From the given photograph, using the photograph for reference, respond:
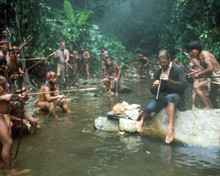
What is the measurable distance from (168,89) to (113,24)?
27002mm

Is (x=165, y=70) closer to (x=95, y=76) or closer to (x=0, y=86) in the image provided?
(x=0, y=86)

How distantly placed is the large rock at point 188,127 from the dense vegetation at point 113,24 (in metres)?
3.23

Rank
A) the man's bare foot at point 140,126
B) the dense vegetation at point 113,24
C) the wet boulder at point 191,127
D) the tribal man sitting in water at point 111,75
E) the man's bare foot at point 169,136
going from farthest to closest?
the tribal man sitting in water at point 111,75, the dense vegetation at point 113,24, the man's bare foot at point 140,126, the man's bare foot at point 169,136, the wet boulder at point 191,127

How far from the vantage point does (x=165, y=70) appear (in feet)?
15.4

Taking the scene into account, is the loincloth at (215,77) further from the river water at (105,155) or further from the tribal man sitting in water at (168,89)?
the river water at (105,155)

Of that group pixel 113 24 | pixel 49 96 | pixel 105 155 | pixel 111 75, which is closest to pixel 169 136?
pixel 105 155

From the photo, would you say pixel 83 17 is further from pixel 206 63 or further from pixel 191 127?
pixel 191 127

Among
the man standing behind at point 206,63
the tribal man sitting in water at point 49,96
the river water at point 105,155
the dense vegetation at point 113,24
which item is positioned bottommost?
the river water at point 105,155

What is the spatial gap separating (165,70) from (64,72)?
6.94m

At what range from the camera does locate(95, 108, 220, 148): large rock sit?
406cm

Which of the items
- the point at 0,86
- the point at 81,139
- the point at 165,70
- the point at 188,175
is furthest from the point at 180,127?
the point at 0,86

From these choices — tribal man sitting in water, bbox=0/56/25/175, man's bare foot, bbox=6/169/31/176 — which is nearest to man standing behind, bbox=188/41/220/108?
tribal man sitting in water, bbox=0/56/25/175

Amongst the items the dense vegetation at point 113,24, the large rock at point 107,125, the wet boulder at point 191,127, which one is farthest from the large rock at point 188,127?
the dense vegetation at point 113,24

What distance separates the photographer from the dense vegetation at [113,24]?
31.1 feet
